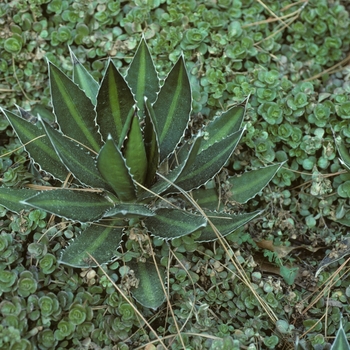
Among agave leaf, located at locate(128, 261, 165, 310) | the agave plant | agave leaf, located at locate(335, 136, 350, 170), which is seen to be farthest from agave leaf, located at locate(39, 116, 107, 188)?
agave leaf, located at locate(335, 136, 350, 170)

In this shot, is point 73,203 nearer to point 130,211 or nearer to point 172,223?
point 130,211

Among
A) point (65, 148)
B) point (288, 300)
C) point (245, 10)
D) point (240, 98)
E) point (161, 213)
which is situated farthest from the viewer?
point (245, 10)

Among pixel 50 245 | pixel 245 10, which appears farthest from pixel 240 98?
pixel 50 245

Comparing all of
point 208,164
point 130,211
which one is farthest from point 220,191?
point 130,211

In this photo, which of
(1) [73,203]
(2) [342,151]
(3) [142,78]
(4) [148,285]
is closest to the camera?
(1) [73,203]

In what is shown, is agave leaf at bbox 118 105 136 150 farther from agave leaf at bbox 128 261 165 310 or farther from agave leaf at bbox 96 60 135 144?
agave leaf at bbox 128 261 165 310

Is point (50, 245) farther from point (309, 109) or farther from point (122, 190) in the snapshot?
point (309, 109)
